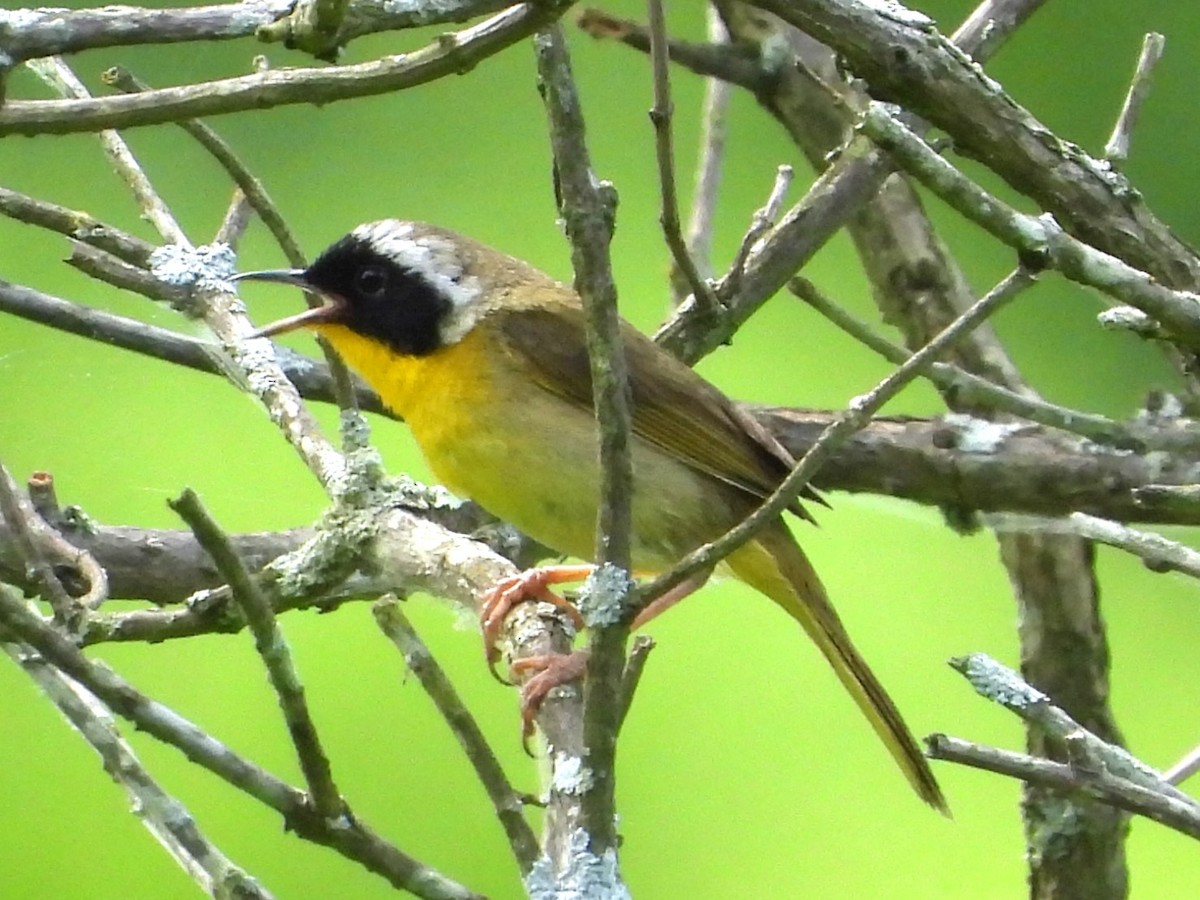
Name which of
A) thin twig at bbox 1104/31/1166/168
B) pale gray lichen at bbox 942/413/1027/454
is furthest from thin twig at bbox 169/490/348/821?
pale gray lichen at bbox 942/413/1027/454

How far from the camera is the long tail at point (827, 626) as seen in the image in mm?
1933

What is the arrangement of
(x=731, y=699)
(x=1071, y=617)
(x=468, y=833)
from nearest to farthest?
(x=1071, y=617)
(x=468, y=833)
(x=731, y=699)

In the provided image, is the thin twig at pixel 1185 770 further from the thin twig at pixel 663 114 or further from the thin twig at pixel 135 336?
the thin twig at pixel 135 336

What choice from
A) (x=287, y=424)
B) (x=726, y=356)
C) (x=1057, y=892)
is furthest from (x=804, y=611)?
(x=726, y=356)

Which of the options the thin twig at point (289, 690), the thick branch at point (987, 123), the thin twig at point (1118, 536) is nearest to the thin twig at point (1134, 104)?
the thick branch at point (987, 123)

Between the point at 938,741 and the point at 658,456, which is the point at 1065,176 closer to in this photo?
the point at 938,741

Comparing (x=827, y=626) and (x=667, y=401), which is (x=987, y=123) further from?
(x=827, y=626)

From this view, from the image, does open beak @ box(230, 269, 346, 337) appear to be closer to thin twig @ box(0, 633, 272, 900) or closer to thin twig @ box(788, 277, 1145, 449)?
thin twig @ box(0, 633, 272, 900)

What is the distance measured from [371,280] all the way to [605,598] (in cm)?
101

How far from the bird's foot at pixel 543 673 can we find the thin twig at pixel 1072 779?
0.37m

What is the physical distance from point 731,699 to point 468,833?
0.59m

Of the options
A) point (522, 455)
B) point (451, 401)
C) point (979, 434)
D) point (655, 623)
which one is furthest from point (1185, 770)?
point (655, 623)

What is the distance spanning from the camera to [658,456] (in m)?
1.93

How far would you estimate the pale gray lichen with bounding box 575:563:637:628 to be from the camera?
108cm
